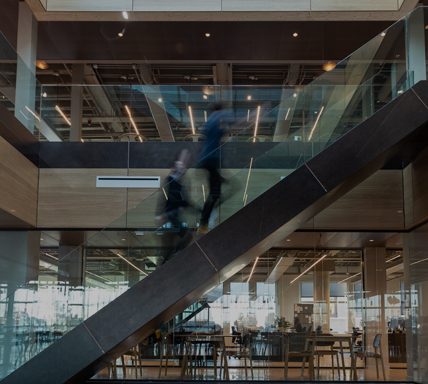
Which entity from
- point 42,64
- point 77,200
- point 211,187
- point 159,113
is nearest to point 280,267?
point 159,113

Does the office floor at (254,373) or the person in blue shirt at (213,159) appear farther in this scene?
the office floor at (254,373)

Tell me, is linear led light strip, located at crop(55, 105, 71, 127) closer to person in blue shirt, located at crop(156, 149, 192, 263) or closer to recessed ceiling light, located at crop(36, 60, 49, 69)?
recessed ceiling light, located at crop(36, 60, 49, 69)

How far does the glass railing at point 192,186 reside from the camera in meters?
8.04

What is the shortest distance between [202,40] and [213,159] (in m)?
5.36

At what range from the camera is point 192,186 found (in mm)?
8141

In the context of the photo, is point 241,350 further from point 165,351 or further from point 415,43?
point 415,43

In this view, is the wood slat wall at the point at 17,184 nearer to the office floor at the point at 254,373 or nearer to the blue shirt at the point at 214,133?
the blue shirt at the point at 214,133

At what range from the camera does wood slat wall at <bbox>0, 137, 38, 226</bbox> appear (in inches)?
374

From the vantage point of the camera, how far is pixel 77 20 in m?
12.1

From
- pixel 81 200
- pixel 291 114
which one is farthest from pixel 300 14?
pixel 81 200

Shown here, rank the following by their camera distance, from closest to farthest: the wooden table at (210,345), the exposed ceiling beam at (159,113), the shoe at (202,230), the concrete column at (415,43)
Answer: the shoe at (202,230) < the concrete column at (415,43) < the wooden table at (210,345) < the exposed ceiling beam at (159,113)

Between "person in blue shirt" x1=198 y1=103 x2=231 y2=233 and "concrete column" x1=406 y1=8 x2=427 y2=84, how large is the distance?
274cm

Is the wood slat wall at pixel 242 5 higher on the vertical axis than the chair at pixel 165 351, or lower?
higher

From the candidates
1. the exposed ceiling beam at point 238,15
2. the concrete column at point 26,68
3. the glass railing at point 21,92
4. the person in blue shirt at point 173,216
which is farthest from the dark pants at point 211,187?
the exposed ceiling beam at point 238,15
